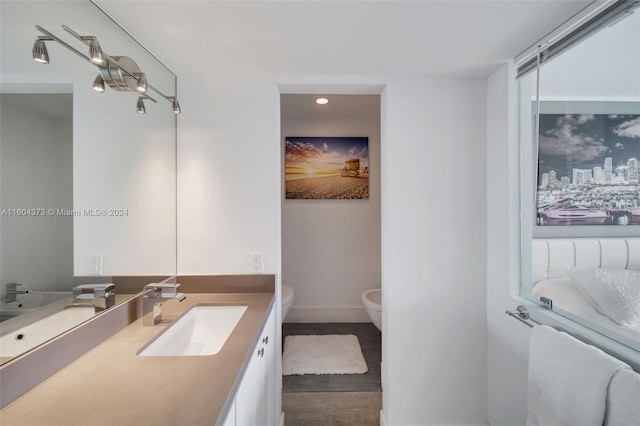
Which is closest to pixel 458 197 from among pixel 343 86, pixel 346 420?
pixel 343 86

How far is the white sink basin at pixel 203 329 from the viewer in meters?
1.40

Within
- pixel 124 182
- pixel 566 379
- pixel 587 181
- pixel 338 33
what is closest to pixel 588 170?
pixel 587 181

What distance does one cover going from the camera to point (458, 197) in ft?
5.78

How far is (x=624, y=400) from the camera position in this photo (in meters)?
0.89

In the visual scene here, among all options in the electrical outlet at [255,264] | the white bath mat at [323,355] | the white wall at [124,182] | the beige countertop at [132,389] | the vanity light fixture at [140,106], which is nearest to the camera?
the beige countertop at [132,389]

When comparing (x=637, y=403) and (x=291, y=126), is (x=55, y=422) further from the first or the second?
(x=291, y=126)

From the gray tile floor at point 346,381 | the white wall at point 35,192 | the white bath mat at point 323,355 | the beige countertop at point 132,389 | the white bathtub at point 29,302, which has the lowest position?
the gray tile floor at point 346,381

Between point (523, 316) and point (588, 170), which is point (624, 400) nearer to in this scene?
point (523, 316)

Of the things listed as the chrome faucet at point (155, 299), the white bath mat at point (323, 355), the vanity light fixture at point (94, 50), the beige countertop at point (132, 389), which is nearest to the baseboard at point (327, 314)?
the white bath mat at point (323, 355)

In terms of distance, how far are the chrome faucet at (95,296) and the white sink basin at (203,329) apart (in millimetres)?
299

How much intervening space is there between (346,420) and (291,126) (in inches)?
111

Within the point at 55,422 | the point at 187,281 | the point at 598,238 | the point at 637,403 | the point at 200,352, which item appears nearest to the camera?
the point at 55,422

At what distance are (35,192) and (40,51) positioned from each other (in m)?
0.47

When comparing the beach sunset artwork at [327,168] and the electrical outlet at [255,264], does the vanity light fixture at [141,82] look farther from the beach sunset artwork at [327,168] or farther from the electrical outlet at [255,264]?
the beach sunset artwork at [327,168]
